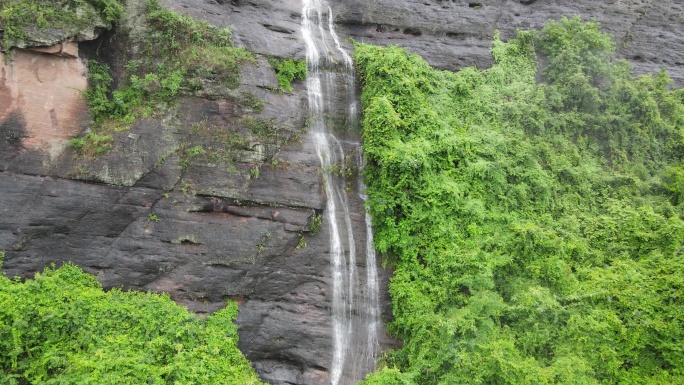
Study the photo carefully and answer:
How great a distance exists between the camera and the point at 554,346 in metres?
9.12

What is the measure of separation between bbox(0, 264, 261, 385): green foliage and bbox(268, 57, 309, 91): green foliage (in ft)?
21.4

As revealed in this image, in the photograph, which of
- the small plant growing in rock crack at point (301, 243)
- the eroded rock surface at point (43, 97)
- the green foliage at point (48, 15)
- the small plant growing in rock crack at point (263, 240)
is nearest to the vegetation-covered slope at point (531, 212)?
the small plant growing in rock crack at point (301, 243)

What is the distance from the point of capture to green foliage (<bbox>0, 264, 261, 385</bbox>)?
8125mm

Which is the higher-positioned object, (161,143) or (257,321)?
(161,143)

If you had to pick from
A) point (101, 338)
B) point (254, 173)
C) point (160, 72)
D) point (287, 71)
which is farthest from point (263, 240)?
point (160, 72)

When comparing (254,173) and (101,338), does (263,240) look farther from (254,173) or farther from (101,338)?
(101,338)

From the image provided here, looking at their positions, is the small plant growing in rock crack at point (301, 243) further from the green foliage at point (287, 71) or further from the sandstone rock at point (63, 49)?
the sandstone rock at point (63, 49)

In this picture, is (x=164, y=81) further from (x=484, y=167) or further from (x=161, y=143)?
(x=484, y=167)

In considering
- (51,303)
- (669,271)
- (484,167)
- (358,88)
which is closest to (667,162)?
(669,271)

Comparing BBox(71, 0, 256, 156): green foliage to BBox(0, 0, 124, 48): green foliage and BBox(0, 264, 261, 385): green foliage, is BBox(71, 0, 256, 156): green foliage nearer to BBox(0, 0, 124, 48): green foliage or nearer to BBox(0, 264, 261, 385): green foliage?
BBox(0, 0, 124, 48): green foliage

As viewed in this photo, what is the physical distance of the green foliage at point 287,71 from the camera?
41.0 feet

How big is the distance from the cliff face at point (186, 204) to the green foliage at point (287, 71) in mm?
265

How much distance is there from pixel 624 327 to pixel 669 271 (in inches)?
72.0

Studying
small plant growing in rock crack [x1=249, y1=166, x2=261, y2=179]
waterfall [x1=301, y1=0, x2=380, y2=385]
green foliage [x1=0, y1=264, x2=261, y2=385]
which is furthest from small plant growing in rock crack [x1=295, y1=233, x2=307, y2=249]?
green foliage [x1=0, y1=264, x2=261, y2=385]
